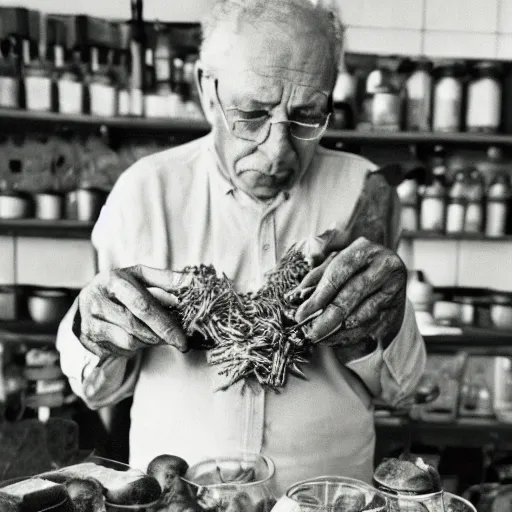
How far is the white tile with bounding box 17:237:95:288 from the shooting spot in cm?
107

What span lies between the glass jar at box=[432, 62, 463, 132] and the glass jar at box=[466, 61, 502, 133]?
27 mm

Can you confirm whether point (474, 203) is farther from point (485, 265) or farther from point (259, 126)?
point (259, 126)

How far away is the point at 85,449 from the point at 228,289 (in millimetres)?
493

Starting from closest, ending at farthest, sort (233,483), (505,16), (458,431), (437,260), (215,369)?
(233,483), (215,369), (505,16), (437,260), (458,431)

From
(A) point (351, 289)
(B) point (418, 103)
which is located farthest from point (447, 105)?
(A) point (351, 289)

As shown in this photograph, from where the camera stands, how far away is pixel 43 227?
1105mm

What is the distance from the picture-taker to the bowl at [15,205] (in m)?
1.12

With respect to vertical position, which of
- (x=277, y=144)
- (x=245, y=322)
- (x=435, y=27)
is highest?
(x=435, y=27)

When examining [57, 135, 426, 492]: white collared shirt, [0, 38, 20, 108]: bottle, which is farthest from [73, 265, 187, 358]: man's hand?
[0, 38, 20, 108]: bottle

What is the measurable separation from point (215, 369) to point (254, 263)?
0.16m

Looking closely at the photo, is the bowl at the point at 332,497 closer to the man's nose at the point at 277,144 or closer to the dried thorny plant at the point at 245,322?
the dried thorny plant at the point at 245,322

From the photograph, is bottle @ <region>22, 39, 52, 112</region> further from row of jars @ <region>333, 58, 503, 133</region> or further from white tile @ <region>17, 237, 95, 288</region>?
row of jars @ <region>333, 58, 503, 133</region>

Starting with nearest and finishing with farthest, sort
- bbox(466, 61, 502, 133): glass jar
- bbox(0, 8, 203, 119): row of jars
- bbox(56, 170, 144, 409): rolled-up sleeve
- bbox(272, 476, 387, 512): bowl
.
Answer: bbox(272, 476, 387, 512): bowl
bbox(56, 170, 144, 409): rolled-up sleeve
bbox(0, 8, 203, 119): row of jars
bbox(466, 61, 502, 133): glass jar

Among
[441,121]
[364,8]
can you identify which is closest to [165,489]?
[364,8]
